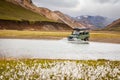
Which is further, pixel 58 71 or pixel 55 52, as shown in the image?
pixel 55 52

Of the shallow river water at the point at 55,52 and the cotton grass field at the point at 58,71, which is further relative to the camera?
the shallow river water at the point at 55,52

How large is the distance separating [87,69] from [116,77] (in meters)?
1.94

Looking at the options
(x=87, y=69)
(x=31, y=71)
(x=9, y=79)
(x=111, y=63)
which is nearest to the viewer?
(x=9, y=79)

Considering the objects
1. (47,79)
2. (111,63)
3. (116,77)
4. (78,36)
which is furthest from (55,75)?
(78,36)

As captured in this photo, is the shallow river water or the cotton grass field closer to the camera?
the cotton grass field

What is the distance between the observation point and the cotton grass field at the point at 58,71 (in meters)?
18.6

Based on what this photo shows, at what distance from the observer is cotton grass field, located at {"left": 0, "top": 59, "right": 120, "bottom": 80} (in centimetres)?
1859

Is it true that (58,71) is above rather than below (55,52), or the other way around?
above

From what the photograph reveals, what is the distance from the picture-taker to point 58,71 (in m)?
19.6

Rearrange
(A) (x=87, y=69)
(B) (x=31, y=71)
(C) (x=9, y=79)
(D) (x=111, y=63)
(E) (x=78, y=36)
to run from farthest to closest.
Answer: (E) (x=78, y=36)
(D) (x=111, y=63)
(A) (x=87, y=69)
(B) (x=31, y=71)
(C) (x=9, y=79)

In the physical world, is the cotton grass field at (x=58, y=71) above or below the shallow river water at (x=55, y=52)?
above

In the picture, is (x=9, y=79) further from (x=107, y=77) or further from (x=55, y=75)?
(x=107, y=77)

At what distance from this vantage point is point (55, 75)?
18.8 metres

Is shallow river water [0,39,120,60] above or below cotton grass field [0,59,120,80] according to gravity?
below
